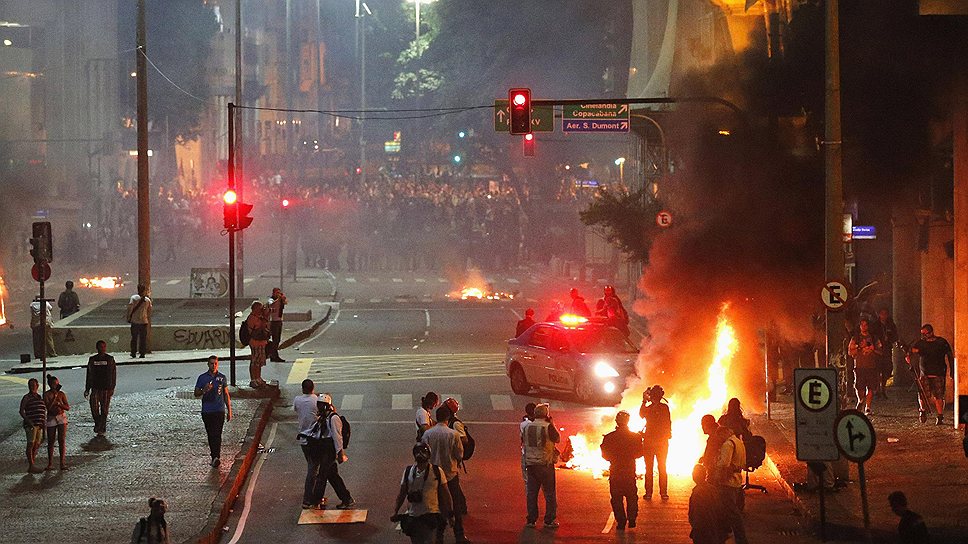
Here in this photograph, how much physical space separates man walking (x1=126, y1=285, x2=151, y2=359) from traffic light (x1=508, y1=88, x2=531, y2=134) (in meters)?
9.19

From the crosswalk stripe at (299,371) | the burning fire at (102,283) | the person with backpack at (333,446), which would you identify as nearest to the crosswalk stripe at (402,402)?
the crosswalk stripe at (299,371)

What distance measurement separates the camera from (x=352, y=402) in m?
22.7

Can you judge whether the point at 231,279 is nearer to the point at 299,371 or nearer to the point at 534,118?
the point at 299,371

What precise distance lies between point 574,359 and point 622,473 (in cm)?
868

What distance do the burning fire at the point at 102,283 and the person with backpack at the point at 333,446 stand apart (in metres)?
40.8

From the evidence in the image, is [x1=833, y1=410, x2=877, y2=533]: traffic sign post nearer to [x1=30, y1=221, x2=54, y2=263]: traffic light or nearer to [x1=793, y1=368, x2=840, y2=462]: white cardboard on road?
[x1=793, y1=368, x2=840, y2=462]: white cardboard on road

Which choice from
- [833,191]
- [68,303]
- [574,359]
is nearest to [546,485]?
[833,191]

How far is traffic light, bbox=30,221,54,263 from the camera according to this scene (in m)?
19.3

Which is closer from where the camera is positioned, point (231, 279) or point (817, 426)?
point (817, 426)

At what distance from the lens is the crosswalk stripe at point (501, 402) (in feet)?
73.0

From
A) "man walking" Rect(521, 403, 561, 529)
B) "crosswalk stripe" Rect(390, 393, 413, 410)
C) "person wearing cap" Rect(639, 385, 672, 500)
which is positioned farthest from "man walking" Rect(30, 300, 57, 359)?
"man walking" Rect(521, 403, 561, 529)

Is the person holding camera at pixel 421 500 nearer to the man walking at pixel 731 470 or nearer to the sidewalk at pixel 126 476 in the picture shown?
the sidewalk at pixel 126 476

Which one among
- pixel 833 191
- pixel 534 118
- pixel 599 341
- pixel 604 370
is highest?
pixel 534 118

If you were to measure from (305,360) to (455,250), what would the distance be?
3684cm
